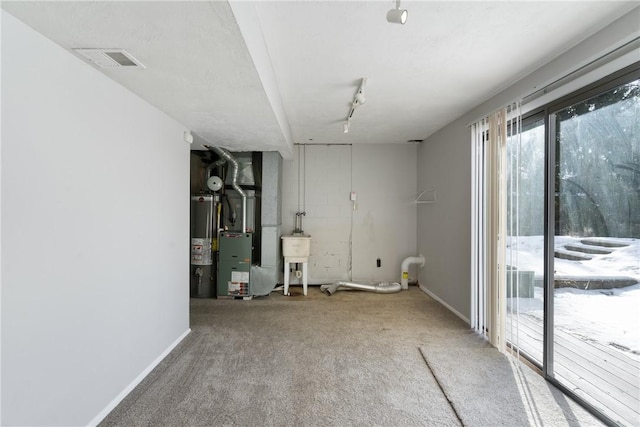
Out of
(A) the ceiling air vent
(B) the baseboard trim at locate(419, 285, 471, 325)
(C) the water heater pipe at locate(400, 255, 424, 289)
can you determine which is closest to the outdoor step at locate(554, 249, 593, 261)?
(B) the baseboard trim at locate(419, 285, 471, 325)

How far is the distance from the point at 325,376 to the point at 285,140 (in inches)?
105

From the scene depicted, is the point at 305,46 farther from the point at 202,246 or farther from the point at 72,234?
the point at 202,246

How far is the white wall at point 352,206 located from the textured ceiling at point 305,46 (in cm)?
205

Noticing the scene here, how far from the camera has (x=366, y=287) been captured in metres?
4.67

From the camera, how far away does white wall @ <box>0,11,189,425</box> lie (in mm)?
1288

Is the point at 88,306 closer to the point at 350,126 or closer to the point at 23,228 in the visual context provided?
the point at 23,228

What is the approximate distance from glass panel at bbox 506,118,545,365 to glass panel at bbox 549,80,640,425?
174mm

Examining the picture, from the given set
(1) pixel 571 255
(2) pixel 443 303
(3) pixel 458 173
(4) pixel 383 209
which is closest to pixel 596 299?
(1) pixel 571 255

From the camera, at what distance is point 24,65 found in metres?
1.33

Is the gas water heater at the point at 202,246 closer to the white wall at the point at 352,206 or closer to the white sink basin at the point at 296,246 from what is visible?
the white sink basin at the point at 296,246

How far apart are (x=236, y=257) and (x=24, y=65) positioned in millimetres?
3253

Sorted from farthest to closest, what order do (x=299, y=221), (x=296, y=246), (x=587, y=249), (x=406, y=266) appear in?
(x=299, y=221)
(x=406, y=266)
(x=296, y=246)
(x=587, y=249)

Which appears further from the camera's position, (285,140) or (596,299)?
(285,140)

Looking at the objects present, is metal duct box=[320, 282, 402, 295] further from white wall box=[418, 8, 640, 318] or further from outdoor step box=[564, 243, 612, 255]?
outdoor step box=[564, 243, 612, 255]
